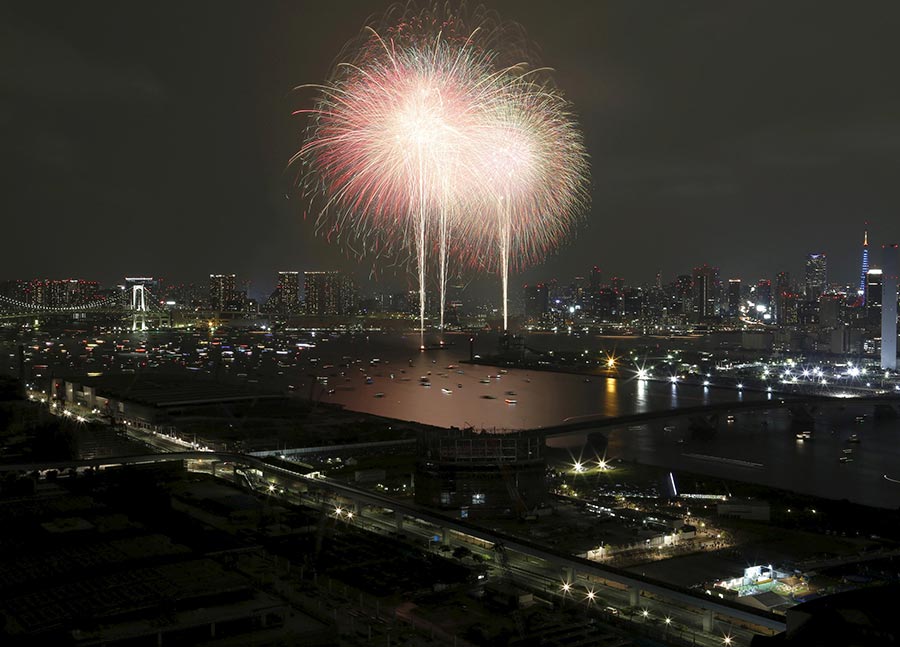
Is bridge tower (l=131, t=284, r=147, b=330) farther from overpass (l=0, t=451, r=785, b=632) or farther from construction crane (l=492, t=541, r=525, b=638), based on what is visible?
construction crane (l=492, t=541, r=525, b=638)

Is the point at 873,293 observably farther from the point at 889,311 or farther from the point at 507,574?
the point at 507,574

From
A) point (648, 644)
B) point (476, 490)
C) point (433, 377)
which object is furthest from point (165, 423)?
point (433, 377)

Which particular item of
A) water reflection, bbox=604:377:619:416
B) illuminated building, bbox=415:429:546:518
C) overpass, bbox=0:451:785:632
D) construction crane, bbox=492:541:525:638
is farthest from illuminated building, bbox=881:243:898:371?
construction crane, bbox=492:541:525:638

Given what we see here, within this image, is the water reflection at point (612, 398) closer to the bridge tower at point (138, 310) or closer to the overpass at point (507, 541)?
the overpass at point (507, 541)

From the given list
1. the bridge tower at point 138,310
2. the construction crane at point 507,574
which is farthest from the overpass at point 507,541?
the bridge tower at point 138,310

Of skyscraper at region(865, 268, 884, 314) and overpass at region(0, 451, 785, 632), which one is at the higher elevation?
skyscraper at region(865, 268, 884, 314)

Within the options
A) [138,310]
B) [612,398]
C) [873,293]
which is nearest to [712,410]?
[612,398]

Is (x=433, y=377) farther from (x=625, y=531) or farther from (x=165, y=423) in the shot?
(x=625, y=531)
